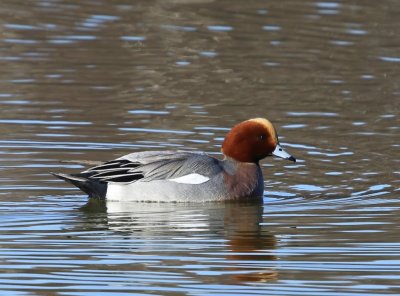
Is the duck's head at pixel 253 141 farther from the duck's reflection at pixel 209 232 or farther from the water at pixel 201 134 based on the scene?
the duck's reflection at pixel 209 232

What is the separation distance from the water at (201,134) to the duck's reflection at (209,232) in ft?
0.08

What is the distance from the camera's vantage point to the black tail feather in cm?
1173

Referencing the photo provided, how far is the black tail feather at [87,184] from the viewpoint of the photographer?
11734mm

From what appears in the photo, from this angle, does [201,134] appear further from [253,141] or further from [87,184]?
[87,184]

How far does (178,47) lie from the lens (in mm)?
19125

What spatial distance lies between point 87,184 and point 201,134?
2.59 metres

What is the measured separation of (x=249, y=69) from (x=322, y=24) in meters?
3.19

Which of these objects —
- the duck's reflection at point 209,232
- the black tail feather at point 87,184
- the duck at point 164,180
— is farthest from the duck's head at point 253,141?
the black tail feather at point 87,184

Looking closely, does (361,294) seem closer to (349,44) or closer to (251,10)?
(349,44)

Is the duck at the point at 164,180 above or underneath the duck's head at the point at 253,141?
underneath

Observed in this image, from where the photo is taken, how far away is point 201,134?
46.4 ft

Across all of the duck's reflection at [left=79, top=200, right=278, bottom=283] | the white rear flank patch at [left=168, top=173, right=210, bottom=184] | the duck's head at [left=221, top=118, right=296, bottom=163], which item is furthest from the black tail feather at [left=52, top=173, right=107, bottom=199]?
the duck's head at [left=221, top=118, right=296, bottom=163]

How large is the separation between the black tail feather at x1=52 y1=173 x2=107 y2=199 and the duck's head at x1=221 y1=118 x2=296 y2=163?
4.10 feet

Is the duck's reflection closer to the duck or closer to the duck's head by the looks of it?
the duck
